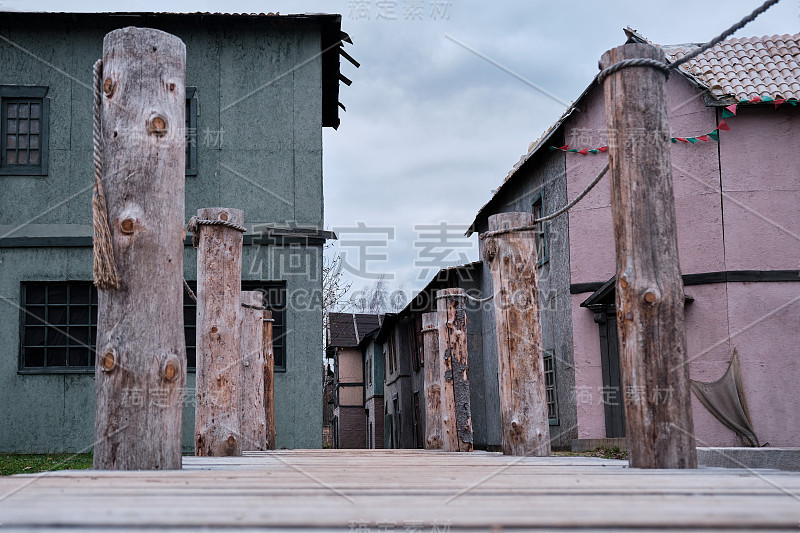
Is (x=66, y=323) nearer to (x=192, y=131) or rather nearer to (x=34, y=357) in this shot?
Answer: (x=34, y=357)

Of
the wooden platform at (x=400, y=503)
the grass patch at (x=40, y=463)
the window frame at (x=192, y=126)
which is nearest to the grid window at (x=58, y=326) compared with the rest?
the grass patch at (x=40, y=463)

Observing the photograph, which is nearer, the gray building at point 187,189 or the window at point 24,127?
the gray building at point 187,189

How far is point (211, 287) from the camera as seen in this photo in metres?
6.79

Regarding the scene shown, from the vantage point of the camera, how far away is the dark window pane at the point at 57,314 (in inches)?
525

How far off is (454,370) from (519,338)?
353cm

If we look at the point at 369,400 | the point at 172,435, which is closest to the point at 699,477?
the point at 172,435

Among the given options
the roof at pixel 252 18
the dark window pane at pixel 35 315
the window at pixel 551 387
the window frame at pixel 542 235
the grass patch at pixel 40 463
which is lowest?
the grass patch at pixel 40 463

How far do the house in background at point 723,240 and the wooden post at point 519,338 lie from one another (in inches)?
310

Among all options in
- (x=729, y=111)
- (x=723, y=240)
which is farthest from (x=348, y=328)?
(x=729, y=111)

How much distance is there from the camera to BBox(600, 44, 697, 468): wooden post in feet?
12.8

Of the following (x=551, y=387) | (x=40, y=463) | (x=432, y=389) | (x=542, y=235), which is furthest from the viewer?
(x=542, y=235)

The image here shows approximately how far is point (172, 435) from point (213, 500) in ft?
5.66

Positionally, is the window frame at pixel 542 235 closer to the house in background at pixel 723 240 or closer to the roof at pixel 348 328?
the house in background at pixel 723 240

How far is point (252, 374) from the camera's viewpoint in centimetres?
984
